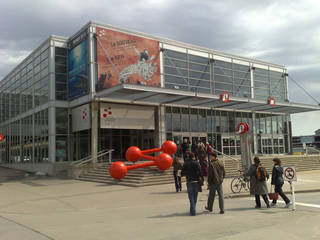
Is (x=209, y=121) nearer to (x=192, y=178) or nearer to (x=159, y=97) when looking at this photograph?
(x=159, y=97)

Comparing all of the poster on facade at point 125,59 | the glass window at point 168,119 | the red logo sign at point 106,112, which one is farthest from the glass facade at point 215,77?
the red logo sign at point 106,112

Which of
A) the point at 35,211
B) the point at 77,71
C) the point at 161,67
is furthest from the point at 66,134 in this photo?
the point at 35,211

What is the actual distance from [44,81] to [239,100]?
1651 cm

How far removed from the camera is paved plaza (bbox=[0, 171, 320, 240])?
22.1 feet

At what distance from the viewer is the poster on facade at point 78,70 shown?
2519 centimetres

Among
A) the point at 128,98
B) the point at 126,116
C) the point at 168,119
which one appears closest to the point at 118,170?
the point at 128,98

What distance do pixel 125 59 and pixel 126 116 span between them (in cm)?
456

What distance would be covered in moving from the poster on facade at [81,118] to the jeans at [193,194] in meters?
16.3

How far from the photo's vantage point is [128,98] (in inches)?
958

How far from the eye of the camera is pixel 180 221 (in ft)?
26.6

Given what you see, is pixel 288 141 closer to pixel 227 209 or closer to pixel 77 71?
pixel 77 71

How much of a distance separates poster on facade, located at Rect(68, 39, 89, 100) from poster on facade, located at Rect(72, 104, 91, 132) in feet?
3.60

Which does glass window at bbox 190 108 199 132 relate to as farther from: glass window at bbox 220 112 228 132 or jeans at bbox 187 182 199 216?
jeans at bbox 187 182 199 216

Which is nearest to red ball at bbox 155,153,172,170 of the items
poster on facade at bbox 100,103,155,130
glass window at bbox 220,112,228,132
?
poster on facade at bbox 100,103,155,130
